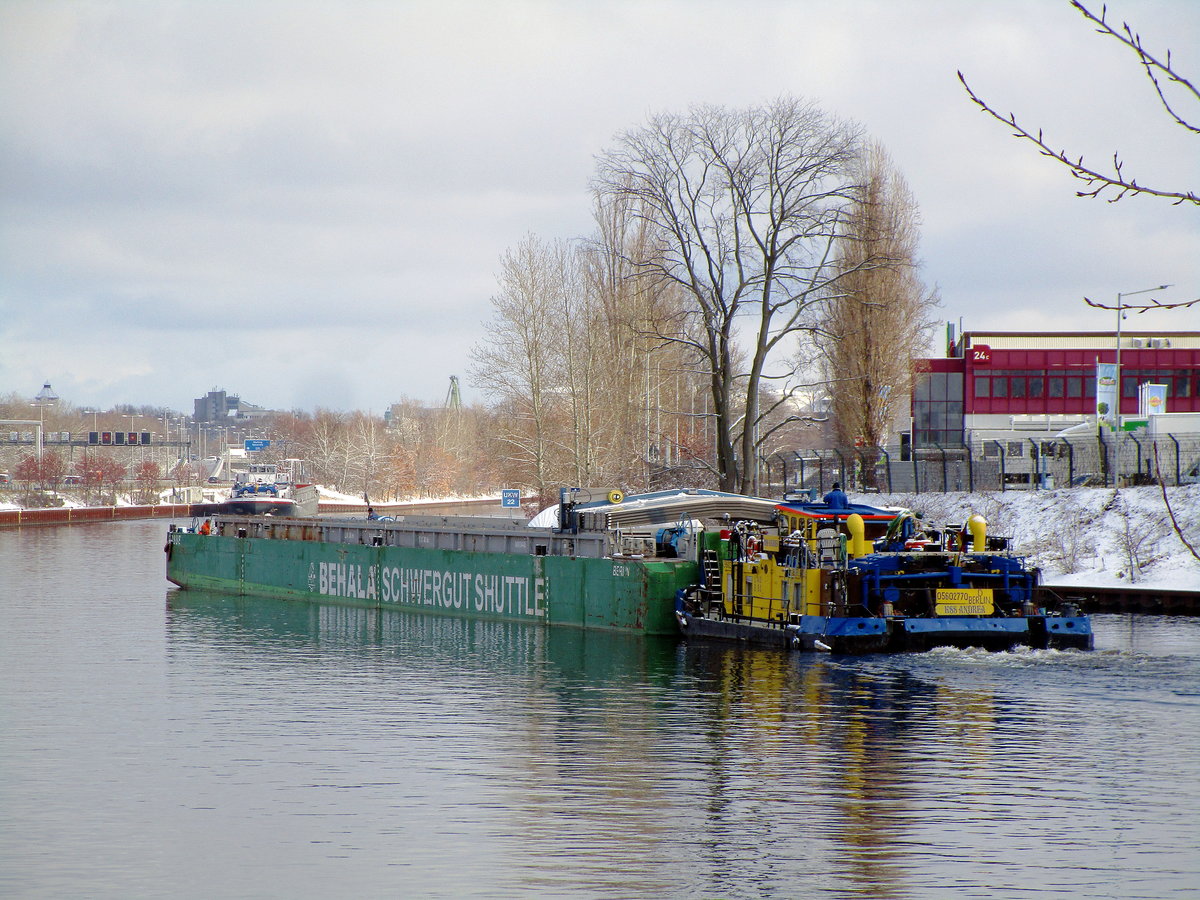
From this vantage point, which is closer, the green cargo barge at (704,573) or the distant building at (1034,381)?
the green cargo barge at (704,573)

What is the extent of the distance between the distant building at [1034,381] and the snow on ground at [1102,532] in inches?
1323

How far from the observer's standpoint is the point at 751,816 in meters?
16.5

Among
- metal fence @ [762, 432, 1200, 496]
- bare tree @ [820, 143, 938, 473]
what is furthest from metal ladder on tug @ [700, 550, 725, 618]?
bare tree @ [820, 143, 938, 473]

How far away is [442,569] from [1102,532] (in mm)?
23772

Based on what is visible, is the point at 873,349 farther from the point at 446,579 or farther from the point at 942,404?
the point at 446,579

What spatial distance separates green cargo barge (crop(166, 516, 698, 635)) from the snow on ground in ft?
43.3

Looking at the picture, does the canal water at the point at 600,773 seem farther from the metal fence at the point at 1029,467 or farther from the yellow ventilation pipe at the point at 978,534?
the metal fence at the point at 1029,467

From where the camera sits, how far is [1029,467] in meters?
58.5

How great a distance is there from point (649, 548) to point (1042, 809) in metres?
21.3

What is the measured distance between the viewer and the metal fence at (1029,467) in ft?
171

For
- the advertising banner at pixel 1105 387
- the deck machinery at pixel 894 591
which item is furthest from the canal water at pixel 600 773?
the advertising banner at pixel 1105 387

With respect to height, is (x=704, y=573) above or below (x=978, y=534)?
below

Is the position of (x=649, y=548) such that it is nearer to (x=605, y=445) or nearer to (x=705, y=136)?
(x=705, y=136)

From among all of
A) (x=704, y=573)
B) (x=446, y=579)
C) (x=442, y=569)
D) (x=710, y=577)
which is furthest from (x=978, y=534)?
(x=442, y=569)
